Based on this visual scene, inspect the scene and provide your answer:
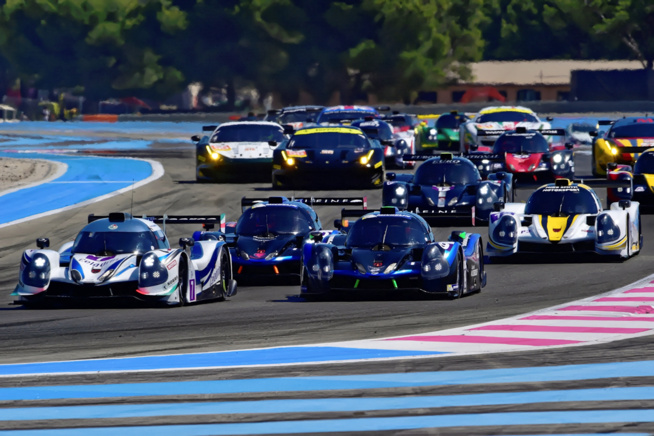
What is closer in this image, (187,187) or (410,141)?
(187,187)

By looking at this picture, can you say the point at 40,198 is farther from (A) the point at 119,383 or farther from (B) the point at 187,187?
(A) the point at 119,383

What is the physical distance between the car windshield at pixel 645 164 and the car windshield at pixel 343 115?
41.9 feet

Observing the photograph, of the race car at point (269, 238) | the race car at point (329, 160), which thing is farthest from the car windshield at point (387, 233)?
the race car at point (329, 160)

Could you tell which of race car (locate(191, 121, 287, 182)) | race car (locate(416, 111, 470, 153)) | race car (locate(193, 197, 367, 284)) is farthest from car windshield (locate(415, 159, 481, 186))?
race car (locate(416, 111, 470, 153))

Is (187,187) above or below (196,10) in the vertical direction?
below

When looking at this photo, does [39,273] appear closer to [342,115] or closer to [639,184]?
[639,184]

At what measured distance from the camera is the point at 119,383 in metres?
11.3

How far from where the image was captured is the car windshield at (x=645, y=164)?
27.5 m

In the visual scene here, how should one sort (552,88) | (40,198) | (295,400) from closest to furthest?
(295,400), (40,198), (552,88)

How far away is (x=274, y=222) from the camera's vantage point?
19750 millimetres

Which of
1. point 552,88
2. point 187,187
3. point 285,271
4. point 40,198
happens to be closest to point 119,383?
point 285,271

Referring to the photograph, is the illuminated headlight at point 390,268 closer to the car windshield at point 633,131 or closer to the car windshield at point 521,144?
the car windshield at point 521,144

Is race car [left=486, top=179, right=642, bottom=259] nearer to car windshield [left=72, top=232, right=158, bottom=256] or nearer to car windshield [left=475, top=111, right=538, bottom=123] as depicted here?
car windshield [left=72, top=232, right=158, bottom=256]

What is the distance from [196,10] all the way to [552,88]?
983 inches
